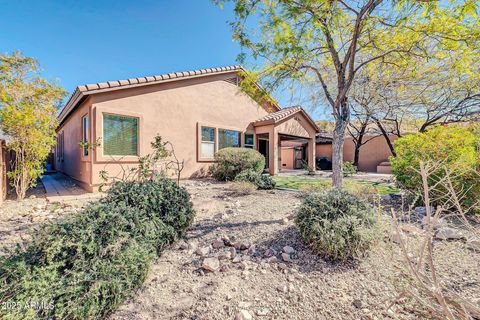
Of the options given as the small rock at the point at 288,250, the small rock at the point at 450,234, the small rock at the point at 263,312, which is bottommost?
the small rock at the point at 263,312

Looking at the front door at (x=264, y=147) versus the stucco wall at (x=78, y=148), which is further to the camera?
the front door at (x=264, y=147)

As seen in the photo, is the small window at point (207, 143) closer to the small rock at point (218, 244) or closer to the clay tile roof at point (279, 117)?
the clay tile roof at point (279, 117)

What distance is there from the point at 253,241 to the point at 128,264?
6.42 ft

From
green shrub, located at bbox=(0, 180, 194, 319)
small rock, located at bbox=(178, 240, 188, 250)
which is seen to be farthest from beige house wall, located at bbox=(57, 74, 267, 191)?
green shrub, located at bbox=(0, 180, 194, 319)

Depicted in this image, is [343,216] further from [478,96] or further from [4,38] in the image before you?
[478,96]

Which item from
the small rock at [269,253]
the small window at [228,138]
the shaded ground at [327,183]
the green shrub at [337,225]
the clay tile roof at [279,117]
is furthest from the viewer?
the clay tile roof at [279,117]

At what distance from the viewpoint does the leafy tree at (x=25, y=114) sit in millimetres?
5778

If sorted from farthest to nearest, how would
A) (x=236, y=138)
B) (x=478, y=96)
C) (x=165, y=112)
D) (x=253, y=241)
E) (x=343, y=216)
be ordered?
(x=236, y=138)
(x=478, y=96)
(x=165, y=112)
(x=253, y=241)
(x=343, y=216)

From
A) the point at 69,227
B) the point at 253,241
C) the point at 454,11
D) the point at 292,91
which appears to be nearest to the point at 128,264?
the point at 69,227

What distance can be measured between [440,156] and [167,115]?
9.62 meters

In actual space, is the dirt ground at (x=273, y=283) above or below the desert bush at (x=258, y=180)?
below

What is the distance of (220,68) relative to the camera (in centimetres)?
1112

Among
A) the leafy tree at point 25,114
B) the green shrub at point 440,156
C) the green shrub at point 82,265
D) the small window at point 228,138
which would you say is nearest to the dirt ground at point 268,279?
the green shrub at point 82,265

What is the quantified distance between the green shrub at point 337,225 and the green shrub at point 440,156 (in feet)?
8.65
